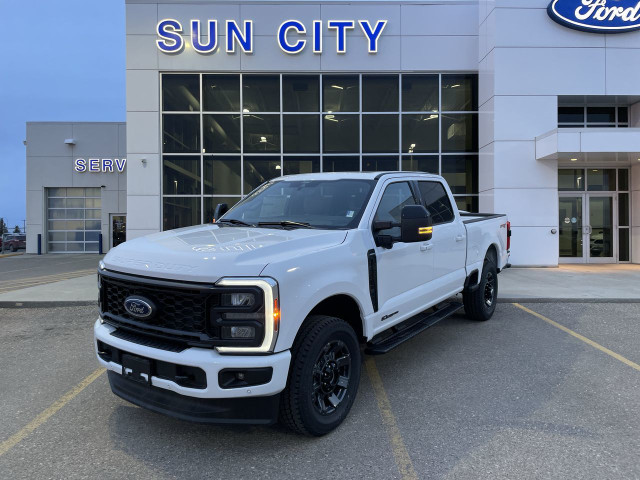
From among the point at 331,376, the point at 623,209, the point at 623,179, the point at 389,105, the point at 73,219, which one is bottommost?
the point at 331,376

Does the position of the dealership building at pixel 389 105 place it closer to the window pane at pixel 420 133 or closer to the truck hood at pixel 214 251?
the window pane at pixel 420 133

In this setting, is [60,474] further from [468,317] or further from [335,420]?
[468,317]

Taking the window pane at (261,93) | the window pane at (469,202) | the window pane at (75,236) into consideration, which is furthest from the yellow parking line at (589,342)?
the window pane at (75,236)

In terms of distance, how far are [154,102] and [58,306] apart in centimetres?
811

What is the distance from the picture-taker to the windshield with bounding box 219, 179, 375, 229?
389cm

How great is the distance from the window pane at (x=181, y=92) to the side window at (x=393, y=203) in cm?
1132

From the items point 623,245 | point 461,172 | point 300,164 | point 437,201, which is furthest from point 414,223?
point 623,245

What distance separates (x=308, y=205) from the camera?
4.22m

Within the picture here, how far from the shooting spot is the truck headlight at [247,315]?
2664 millimetres

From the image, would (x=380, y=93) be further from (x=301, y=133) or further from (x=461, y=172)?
(x=461, y=172)

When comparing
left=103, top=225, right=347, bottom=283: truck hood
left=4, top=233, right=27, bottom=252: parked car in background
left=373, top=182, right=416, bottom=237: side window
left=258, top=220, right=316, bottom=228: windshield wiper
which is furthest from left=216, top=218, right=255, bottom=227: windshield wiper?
left=4, top=233, right=27, bottom=252: parked car in background

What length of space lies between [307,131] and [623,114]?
10160 mm

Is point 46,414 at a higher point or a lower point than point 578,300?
lower

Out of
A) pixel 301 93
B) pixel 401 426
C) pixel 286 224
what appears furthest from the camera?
pixel 301 93
